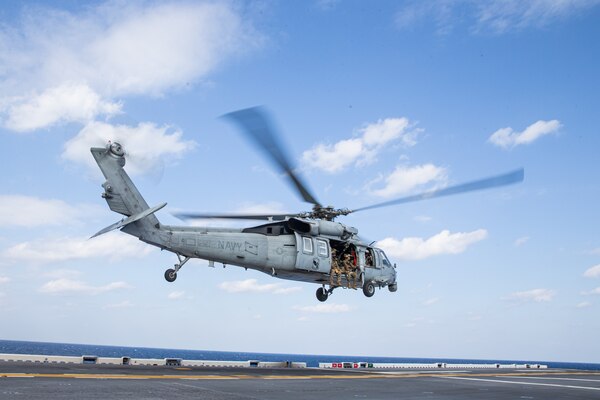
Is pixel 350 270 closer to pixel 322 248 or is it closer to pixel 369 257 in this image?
pixel 369 257

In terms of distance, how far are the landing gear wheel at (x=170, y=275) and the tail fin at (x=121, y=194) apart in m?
1.96

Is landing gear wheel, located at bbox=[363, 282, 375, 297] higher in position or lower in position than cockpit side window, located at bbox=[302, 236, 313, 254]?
lower

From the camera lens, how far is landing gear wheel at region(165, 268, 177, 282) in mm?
25606

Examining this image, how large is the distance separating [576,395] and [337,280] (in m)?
14.9

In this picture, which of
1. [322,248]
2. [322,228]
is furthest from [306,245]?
[322,228]

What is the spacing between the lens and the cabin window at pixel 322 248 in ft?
101

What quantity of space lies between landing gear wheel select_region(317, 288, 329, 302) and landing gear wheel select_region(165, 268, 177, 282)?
34.1 ft

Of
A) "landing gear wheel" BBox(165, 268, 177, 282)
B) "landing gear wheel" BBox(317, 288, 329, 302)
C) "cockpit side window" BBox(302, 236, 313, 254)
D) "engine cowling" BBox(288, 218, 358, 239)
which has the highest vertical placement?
"engine cowling" BBox(288, 218, 358, 239)

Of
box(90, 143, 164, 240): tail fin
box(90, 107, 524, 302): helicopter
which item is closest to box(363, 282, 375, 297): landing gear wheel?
box(90, 107, 524, 302): helicopter

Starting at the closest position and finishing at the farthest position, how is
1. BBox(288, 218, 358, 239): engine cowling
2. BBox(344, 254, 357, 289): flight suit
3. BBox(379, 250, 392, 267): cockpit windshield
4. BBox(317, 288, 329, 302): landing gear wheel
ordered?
BBox(288, 218, 358, 239): engine cowling, BBox(344, 254, 357, 289): flight suit, BBox(317, 288, 329, 302): landing gear wheel, BBox(379, 250, 392, 267): cockpit windshield

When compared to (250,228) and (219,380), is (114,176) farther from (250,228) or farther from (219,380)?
(219,380)

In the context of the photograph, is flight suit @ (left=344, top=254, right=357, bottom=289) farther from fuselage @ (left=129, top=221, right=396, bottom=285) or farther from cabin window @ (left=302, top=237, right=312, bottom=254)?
cabin window @ (left=302, top=237, right=312, bottom=254)

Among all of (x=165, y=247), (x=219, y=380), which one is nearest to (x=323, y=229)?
(x=165, y=247)

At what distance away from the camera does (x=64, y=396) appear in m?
12.2
